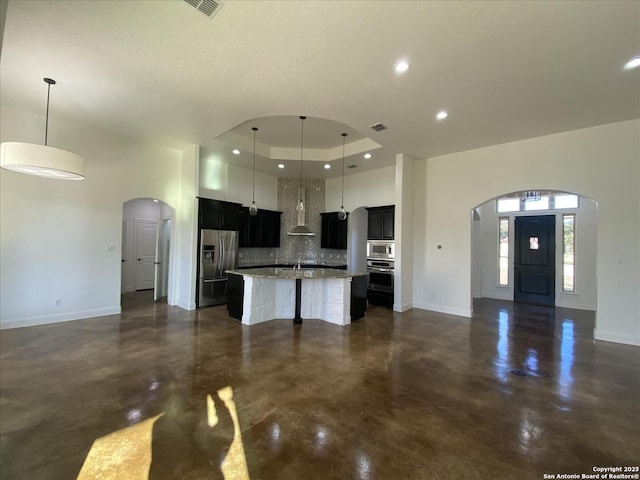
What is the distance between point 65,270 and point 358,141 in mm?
6200

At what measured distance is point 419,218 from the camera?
672 cm

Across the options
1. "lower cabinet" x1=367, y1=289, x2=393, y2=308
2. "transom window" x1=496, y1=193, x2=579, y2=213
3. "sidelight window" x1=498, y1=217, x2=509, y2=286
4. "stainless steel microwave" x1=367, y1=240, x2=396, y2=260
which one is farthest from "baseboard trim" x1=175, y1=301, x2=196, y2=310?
"transom window" x1=496, y1=193, x2=579, y2=213

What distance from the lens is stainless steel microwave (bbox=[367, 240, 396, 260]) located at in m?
6.80

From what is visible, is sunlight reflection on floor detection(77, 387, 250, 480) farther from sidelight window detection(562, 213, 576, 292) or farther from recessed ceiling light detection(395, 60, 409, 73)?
sidelight window detection(562, 213, 576, 292)

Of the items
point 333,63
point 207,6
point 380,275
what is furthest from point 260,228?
point 207,6

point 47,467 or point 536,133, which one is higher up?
point 536,133

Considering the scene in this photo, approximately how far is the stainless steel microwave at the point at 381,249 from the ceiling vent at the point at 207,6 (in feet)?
17.6

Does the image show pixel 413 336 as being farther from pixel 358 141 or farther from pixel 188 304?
pixel 188 304

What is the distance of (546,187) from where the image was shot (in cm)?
514

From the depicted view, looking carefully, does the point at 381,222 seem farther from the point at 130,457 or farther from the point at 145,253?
the point at 145,253

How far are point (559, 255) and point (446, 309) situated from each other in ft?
12.2

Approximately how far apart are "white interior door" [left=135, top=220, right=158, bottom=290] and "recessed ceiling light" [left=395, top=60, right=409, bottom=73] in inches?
311

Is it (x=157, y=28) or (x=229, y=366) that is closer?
(x=157, y=28)

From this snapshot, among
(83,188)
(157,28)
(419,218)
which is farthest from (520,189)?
(83,188)
